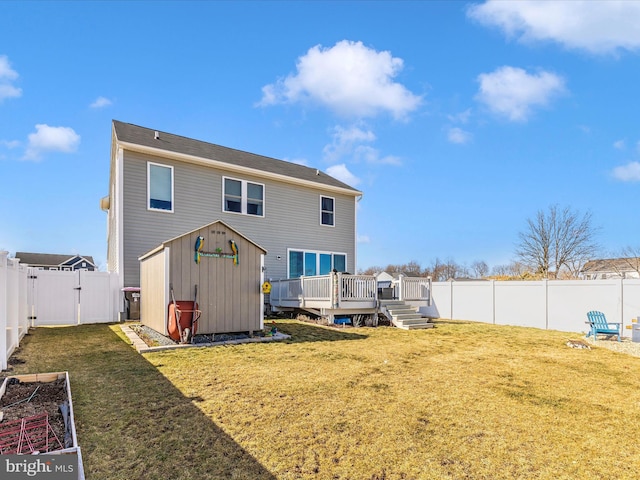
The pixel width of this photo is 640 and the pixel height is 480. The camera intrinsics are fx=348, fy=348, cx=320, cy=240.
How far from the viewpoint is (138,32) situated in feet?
33.7

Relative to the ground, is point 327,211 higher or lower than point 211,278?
higher

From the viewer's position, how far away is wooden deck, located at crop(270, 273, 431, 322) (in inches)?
428

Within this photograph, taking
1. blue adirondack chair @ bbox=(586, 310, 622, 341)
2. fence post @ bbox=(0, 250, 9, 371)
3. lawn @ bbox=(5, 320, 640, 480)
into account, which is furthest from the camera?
blue adirondack chair @ bbox=(586, 310, 622, 341)

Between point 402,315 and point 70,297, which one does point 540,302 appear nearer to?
point 402,315

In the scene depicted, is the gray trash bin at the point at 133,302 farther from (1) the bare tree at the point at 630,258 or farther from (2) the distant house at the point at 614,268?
(1) the bare tree at the point at 630,258

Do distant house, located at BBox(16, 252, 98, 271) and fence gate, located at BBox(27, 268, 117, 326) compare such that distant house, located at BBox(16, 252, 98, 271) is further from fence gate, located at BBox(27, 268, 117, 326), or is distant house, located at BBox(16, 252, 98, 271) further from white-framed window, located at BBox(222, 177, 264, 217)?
white-framed window, located at BBox(222, 177, 264, 217)

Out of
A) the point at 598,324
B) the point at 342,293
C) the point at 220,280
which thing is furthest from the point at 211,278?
the point at 598,324

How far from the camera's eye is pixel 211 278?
8.07 meters

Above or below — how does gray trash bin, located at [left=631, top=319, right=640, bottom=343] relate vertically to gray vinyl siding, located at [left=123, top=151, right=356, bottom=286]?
below

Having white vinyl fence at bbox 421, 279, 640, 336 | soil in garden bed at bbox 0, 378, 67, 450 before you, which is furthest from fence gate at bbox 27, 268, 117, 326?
white vinyl fence at bbox 421, 279, 640, 336

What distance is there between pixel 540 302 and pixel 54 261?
150 ft

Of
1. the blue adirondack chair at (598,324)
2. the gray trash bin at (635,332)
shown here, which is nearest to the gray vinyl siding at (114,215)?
the blue adirondack chair at (598,324)

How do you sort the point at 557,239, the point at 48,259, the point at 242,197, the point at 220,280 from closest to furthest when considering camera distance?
the point at 220,280, the point at 242,197, the point at 557,239, the point at 48,259

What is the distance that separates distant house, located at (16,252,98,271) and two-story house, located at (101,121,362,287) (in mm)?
26488
